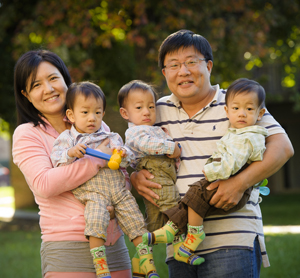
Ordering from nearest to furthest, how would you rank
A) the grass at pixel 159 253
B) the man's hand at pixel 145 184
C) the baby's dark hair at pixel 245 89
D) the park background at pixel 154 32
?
the baby's dark hair at pixel 245 89 → the man's hand at pixel 145 184 → the grass at pixel 159 253 → the park background at pixel 154 32

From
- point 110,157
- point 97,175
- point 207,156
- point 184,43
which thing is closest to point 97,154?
point 110,157

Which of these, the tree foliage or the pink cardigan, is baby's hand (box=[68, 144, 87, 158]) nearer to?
the pink cardigan

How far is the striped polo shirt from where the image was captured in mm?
2699

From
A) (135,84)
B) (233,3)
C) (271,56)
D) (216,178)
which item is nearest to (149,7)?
(233,3)

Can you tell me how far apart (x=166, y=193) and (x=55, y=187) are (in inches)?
28.1

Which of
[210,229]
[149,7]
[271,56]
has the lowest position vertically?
[210,229]

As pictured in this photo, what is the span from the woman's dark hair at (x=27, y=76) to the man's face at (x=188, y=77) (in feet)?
2.60

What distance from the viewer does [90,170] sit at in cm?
267

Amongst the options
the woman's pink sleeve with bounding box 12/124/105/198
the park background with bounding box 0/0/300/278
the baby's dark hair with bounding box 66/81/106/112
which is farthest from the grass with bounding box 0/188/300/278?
the baby's dark hair with bounding box 66/81/106/112

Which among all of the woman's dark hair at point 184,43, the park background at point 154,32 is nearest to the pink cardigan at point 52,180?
the woman's dark hair at point 184,43

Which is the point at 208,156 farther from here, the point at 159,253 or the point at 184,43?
the point at 159,253

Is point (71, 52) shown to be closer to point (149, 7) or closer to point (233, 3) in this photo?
point (149, 7)

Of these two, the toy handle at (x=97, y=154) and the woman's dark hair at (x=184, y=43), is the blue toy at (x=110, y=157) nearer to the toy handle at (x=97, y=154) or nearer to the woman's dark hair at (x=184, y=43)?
the toy handle at (x=97, y=154)

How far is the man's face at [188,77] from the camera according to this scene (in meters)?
2.81
